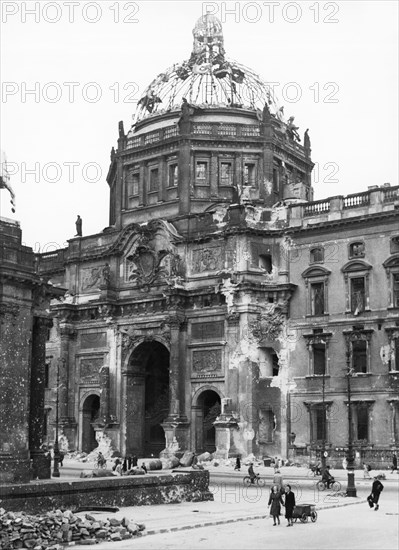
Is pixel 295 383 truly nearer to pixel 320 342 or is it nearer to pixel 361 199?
pixel 320 342

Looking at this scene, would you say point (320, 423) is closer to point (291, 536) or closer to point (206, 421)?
point (206, 421)

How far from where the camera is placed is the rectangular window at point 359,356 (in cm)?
5297

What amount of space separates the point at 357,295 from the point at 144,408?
59.7 feet

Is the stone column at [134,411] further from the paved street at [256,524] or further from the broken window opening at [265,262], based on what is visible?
the paved street at [256,524]

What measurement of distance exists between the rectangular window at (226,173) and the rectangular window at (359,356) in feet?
59.9

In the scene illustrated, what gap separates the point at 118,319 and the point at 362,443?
2035cm

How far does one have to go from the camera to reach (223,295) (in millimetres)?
57688

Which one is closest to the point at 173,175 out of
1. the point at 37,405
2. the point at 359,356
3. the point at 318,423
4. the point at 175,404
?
the point at 175,404

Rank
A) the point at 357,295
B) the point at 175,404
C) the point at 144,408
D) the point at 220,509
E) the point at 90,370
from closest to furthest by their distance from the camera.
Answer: the point at 220,509 → the point at 357,295 → the point at 175,404 → the point at 144,408 → the point at 90,370

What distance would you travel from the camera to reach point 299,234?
5678 centimetres

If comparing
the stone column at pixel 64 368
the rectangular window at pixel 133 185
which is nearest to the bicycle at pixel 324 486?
the stone column at pixel 64 368

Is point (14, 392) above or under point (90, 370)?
under

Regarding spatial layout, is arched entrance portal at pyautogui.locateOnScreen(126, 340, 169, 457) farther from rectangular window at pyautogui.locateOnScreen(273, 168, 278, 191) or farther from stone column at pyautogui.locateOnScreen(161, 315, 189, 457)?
rectangular window at pyautogui.locateOnScreen(273, 168, 278, 191)

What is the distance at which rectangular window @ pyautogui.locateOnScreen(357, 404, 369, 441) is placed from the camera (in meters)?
52.2
